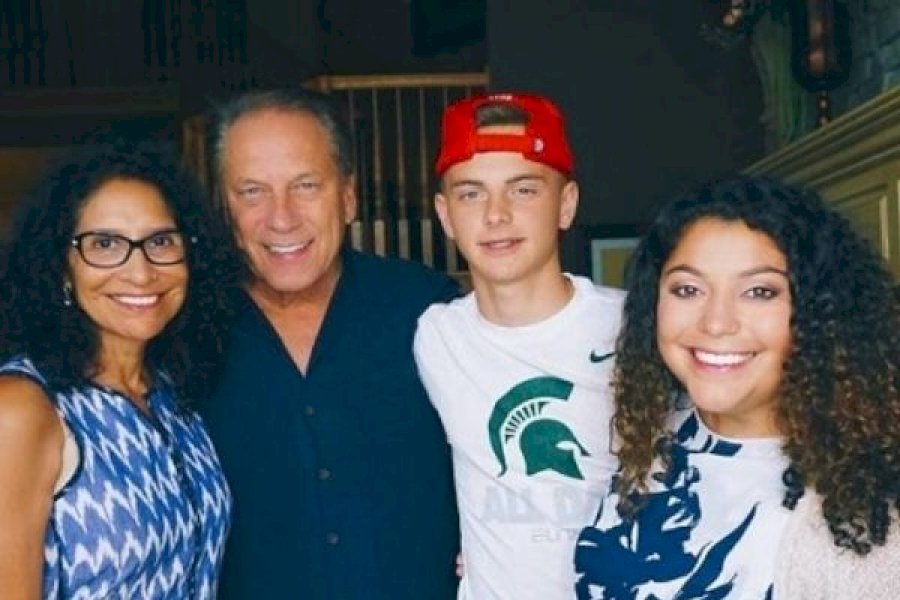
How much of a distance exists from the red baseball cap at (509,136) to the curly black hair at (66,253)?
414 millimetres

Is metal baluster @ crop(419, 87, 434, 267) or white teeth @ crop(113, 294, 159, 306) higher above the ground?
metal baluster @ crop(419, 87, 434, 267)

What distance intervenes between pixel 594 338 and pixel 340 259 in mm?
591

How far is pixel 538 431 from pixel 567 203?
418mm

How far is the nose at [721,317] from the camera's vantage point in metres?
1.76

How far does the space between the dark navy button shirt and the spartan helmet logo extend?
306mm

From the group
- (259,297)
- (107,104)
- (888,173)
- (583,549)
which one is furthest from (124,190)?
(107,104)

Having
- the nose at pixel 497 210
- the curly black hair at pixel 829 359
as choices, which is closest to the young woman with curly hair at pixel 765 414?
the curly black hair at pixel 829 359

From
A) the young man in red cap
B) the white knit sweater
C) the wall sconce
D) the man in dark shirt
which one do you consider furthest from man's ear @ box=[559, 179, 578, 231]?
the wall sconce

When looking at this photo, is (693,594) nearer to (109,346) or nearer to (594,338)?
(594,338)

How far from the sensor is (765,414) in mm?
1810

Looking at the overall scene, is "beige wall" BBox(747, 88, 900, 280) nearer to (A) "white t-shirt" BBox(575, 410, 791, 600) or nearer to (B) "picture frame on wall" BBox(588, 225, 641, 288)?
(A) "white t-shirt" BBox(575, 410, 791, 600)

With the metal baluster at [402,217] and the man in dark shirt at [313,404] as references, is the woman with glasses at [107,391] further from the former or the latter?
the metal baluster at [402,217]

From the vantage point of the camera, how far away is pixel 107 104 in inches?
314

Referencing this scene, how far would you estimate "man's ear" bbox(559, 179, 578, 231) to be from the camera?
238cm
